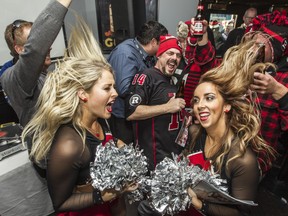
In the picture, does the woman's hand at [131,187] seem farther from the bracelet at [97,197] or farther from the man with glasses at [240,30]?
the man with glasses at [240,30]

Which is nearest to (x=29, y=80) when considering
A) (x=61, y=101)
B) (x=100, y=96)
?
(x=61, y=101)

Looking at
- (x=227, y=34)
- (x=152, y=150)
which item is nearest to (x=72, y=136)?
(x=152, y=150)

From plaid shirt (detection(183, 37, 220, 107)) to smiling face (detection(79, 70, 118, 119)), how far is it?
1.09 meters

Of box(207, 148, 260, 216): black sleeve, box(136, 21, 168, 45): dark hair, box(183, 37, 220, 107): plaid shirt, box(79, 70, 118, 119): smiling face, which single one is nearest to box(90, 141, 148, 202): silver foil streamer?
box(79, 70, 118, 119): smiling face

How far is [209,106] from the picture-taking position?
1.37m

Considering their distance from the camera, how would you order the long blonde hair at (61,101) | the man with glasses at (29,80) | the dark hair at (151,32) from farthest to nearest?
the dark hair at (151,32)
the long blonde hair at (61,101)
the man with glasses at (29,80)

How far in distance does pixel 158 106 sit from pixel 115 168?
3.70 feet

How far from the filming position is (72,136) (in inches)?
47.3

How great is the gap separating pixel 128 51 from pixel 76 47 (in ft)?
3.70

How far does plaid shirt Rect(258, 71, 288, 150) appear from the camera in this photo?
1775 mm

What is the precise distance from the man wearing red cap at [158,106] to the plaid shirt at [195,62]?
0.15 metres

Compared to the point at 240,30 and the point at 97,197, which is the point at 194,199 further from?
the point at 240,30

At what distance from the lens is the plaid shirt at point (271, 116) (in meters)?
1.78

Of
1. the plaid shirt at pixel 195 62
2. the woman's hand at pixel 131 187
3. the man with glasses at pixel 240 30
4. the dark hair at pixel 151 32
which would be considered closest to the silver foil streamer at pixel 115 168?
the woman's hand at pixel 131 187
